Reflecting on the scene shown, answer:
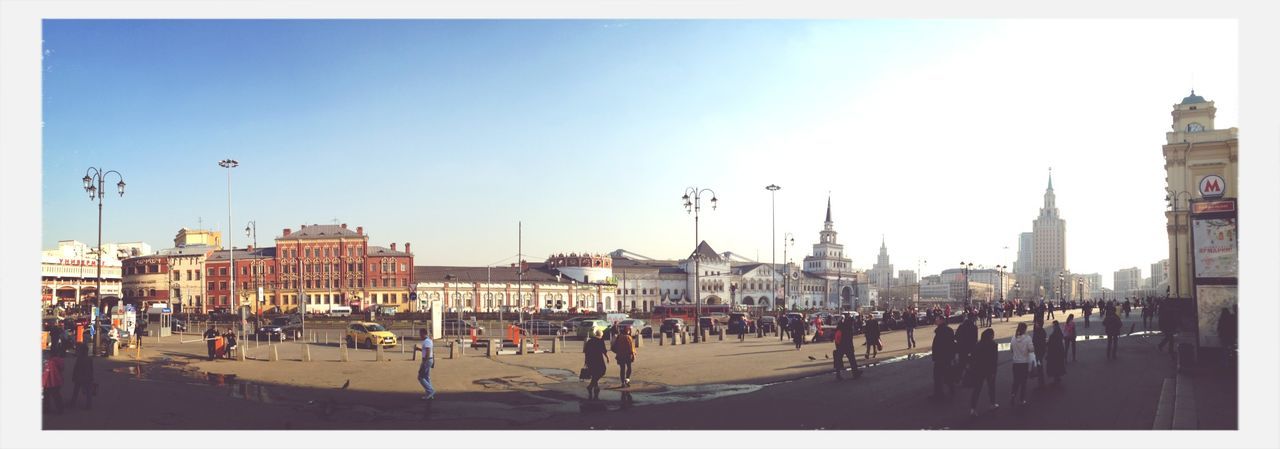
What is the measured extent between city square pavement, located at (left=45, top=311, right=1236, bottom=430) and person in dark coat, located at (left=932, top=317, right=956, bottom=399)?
0.46 m

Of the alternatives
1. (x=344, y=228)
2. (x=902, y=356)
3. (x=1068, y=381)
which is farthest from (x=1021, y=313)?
(x=344, y=228)

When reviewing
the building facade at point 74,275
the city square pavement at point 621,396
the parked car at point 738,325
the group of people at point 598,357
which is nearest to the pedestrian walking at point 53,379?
the city square pavement at point 621,396

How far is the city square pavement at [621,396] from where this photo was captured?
15.3 metres

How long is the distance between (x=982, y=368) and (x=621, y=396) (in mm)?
7958

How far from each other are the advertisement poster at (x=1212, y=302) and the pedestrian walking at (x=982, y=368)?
6.49 meters

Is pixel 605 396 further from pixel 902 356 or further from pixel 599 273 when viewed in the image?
pixel 599 273

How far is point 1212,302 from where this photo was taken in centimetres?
1862

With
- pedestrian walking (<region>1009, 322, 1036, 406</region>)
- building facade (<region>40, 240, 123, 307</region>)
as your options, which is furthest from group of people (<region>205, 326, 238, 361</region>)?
building facade (<region>40, 240, 123, 307</region>)

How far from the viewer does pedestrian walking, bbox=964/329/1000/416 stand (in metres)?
15.1

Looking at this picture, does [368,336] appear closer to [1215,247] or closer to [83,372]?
[83,372]

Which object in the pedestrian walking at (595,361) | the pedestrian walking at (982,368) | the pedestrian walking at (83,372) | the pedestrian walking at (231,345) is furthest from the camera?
the pedestrian walking at (231,345)

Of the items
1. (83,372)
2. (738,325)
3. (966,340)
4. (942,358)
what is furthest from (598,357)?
(738,325)

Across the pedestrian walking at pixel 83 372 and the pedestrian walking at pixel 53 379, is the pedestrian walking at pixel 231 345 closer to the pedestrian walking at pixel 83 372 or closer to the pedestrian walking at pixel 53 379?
the pedestrian walking at pixel 83 372

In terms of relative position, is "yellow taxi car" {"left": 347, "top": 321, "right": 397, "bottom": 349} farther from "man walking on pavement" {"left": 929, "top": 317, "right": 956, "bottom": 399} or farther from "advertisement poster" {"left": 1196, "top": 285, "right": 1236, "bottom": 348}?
→ "advertisement poster" {"left": 1196, "top": 285, "right": 1236, "bottom": 348}
